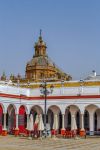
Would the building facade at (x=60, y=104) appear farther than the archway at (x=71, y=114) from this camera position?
No

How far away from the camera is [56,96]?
1503 inches

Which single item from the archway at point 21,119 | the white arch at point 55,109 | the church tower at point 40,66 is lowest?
the archway at point 21,119

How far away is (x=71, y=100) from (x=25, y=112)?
489cm

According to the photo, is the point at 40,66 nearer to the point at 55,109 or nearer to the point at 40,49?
the point at 40,49

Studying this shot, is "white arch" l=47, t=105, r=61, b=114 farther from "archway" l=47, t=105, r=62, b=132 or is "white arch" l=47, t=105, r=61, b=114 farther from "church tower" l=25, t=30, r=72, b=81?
"church tower" l=25, t=30, r=72, b=81

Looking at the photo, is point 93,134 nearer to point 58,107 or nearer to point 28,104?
point 58,107

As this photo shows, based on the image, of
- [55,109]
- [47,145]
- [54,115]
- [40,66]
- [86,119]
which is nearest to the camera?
[47,145]

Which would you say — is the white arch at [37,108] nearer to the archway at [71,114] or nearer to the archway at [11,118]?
the archway at [11,118]

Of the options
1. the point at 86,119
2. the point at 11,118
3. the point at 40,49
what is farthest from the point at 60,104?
the point at 40,49

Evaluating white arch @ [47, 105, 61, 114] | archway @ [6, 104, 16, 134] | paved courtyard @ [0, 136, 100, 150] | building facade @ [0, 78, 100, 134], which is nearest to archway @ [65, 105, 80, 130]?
building facade @ [0, 78, 100, 134]

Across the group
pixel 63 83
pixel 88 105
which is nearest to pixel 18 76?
pixel 63 83

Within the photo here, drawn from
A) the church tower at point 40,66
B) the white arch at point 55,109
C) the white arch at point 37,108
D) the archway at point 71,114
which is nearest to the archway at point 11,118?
the white arch at point 37,108

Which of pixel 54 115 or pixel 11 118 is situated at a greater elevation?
pixel 54 115

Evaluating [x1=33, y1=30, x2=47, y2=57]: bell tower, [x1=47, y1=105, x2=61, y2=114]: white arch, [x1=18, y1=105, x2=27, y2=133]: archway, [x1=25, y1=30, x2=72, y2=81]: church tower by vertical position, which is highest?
[x1=33, y1=30, x2=47, y2=57]: bell tower
